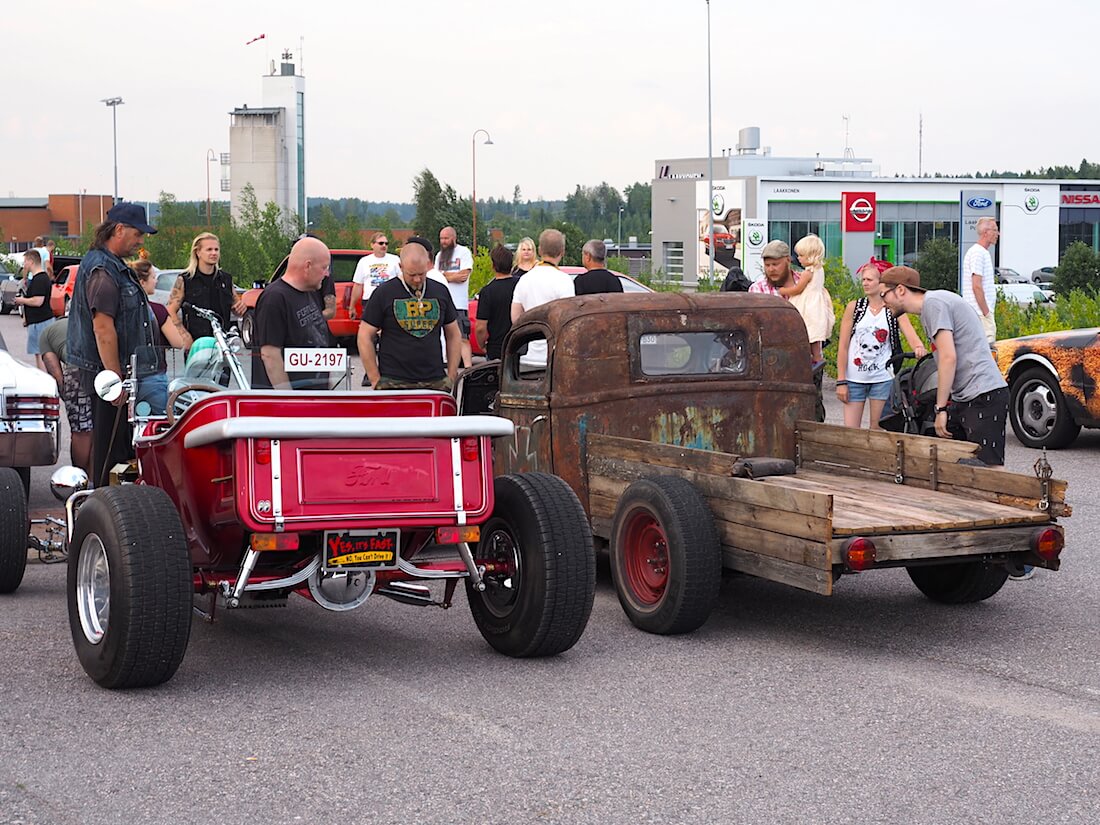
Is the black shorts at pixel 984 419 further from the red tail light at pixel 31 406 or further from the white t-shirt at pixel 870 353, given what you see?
the red tail light at pixel 31 406

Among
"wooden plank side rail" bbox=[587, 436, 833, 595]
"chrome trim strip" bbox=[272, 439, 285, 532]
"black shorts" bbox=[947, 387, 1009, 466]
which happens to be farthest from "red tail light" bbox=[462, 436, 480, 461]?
"black shorts" bbox=[947, 387, 1009, 466]

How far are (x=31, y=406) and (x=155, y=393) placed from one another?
120 inches

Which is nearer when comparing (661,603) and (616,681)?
(616,681)

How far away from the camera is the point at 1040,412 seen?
13.8 metres

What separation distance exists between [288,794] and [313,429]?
1.46 meters

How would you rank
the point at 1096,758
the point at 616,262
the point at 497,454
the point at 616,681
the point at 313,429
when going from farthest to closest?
1. the point at 616,262
2. the point at 497,454
3. the point at 616,681
4. the point at 313,429
5. the point at 1096,758

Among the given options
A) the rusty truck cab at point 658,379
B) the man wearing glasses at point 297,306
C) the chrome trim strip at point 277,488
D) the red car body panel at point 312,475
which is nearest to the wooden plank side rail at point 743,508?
the rusty truck cab at point 658,379

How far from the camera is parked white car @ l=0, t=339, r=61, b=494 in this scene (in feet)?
32.4

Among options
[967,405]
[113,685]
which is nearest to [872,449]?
[967,405]

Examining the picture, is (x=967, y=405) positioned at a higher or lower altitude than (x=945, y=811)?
higher

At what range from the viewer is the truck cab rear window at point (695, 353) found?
27.3ft

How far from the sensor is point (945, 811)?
A: 15.2ft

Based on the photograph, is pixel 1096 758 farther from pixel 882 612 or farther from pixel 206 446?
pixel 206 446

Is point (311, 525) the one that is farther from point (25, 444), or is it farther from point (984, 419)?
point (25, 444)
